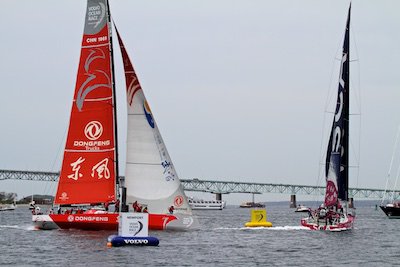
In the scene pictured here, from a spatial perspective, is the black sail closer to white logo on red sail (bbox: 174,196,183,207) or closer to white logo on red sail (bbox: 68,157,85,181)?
white logo on red sail (bbox: 174,196,183,207)

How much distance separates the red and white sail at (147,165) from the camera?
160 ft

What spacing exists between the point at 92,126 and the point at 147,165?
155 inches

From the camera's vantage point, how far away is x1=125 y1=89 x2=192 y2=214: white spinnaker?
48875 mm

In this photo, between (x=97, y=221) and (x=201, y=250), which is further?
(x=97, y=221)

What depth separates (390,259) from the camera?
127ft

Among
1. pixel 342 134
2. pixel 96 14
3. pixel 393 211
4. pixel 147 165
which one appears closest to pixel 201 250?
pixel 147 165

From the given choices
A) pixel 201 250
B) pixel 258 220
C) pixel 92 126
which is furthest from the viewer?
pixel 258 220

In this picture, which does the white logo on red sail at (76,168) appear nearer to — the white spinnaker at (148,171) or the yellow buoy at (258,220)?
the white spinnaker at (148,171)

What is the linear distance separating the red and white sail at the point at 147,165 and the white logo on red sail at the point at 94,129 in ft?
5.82

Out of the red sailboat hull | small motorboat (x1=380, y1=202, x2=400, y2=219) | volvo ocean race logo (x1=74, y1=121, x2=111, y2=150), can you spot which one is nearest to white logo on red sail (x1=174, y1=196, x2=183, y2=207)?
the red sailboat hull

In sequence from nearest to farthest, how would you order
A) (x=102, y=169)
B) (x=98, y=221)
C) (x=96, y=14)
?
(x=98, y=221)
(x=102, y=169)
(x=96, y=14)

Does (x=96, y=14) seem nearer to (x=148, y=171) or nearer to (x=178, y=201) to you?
(x=148, y=171)

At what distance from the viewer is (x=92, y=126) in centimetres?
4975

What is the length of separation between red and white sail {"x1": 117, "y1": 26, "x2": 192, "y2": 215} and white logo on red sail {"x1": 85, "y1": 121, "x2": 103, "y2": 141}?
1775 millimetres
